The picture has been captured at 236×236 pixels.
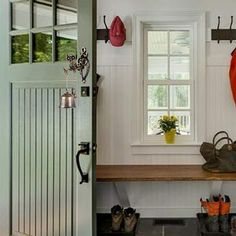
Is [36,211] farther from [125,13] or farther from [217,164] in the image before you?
[125,13]

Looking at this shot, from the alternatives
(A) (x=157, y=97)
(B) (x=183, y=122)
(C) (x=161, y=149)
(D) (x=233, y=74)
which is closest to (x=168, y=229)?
(C) (x=161, y=149)

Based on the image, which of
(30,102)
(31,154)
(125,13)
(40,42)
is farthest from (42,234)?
(125,13)

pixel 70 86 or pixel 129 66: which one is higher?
pixel 129 66

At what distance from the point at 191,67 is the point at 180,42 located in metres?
0.27

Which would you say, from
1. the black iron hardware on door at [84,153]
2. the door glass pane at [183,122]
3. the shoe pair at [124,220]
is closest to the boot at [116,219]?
the shoe pair at [124,220]

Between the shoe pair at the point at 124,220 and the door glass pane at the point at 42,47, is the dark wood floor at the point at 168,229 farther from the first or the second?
the door glass pane at the point at 42,47

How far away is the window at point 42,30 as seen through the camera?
6.60 feet

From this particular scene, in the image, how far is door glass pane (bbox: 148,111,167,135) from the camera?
132 inches

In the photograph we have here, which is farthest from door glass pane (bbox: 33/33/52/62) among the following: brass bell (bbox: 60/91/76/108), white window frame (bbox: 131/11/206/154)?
white window frame (bbox: 131/11/206/154)

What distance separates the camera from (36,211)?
7.12 ft

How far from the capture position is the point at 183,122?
3.36 metres

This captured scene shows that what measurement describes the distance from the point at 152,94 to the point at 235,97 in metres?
0.77

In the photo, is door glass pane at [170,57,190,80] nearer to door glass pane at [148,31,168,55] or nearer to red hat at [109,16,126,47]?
door glass pane at [148,31,168,55]

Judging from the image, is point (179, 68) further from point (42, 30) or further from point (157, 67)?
point (42, 30)
